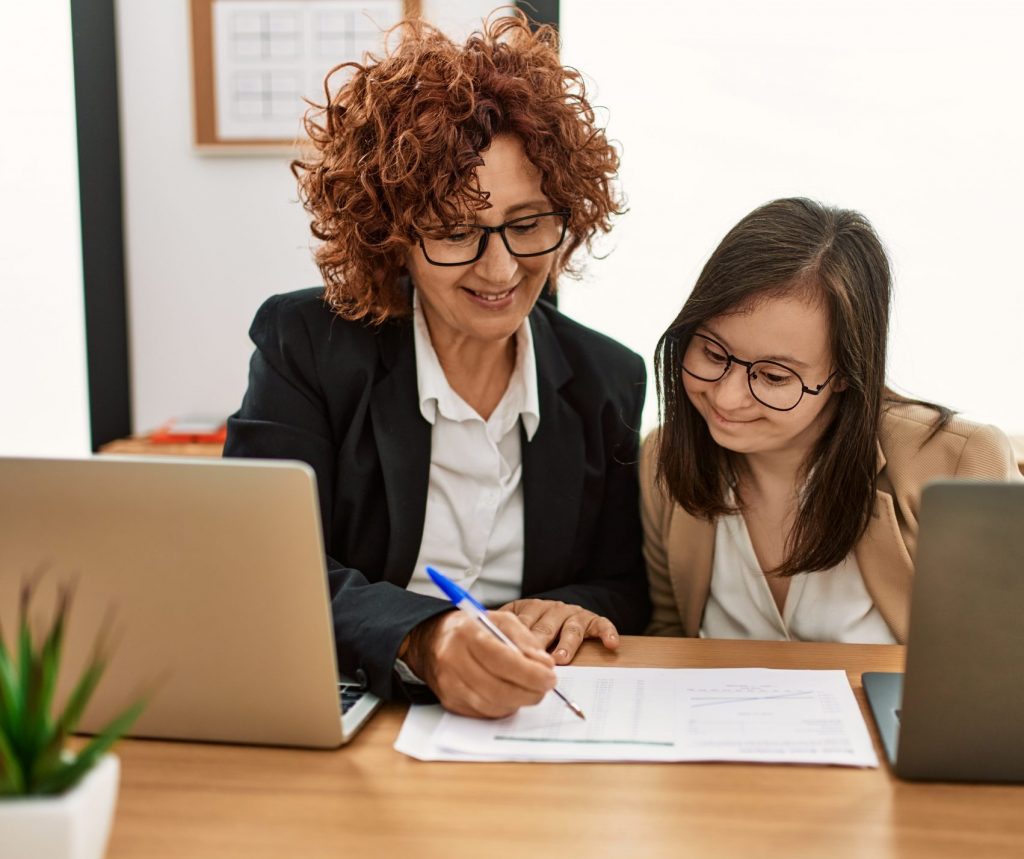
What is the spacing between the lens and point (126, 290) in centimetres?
302

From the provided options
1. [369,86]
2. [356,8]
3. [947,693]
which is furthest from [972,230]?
[947,693]

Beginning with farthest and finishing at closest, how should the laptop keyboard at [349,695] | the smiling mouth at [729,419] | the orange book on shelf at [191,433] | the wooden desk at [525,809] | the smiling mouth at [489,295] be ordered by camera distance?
the orange book on shelf at [191,433] < the smiling mouth at [489,295] < the smiling mouth at [729,419] < the laptop keyboard at [349,695] < the wooden desk at [525,809]

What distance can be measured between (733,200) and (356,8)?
113cm

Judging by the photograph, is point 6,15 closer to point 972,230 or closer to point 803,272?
point 803,272

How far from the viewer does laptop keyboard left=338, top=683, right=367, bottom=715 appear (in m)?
1.10

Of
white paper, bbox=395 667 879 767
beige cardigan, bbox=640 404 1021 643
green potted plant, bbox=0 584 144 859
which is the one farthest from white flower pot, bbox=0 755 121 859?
beige cardigan, bbox=640 404 1021 643

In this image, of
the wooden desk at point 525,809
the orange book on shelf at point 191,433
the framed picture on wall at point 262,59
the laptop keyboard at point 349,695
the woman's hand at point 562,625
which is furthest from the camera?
the framed picture on wall at point 262,59

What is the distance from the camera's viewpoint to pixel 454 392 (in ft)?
5.30

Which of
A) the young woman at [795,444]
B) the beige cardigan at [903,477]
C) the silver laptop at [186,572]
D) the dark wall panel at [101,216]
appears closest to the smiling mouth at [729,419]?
the young woman at [795,444]

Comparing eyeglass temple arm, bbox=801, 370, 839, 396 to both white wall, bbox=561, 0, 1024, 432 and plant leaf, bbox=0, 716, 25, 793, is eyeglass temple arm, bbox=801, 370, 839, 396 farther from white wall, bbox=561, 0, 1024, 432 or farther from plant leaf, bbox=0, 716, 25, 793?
white wall, bbox=561, 0, 1024, 432

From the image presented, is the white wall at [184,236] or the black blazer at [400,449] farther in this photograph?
the white wall at [184,236]

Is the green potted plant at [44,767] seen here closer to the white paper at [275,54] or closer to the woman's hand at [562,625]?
the woman's hand at [562,625]

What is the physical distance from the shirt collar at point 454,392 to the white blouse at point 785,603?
0.33m

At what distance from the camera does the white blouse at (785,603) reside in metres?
1.47
